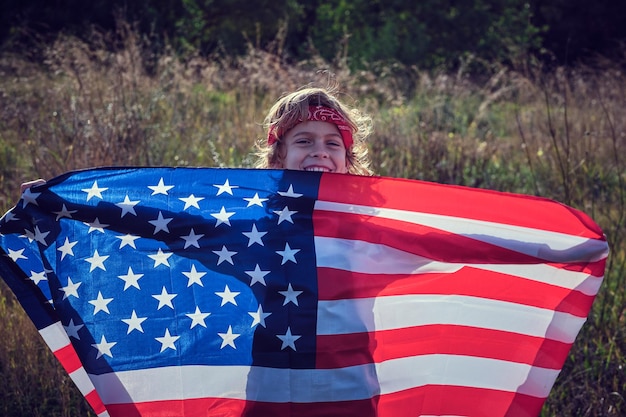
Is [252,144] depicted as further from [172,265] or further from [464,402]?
[464,402]

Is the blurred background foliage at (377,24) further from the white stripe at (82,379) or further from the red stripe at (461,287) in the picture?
the red stripe at (461,287)

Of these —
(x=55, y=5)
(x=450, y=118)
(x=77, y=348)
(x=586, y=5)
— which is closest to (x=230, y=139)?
(x=450, y=118)

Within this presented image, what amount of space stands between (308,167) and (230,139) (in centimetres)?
366

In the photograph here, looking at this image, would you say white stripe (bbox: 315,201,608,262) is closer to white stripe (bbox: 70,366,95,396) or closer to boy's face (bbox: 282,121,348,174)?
boy's face (bbox: 282,121,348,174)

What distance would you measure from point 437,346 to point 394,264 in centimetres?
34

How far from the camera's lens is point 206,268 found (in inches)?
118

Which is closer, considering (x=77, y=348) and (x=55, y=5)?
(x=77, y=348)

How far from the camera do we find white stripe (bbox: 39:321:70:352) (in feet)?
9.62

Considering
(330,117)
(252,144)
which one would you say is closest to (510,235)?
(330,117)

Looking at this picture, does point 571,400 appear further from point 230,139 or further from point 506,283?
Answer: point 230,139

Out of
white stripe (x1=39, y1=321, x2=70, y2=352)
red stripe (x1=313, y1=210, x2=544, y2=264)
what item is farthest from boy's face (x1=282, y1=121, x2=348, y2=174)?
white stripe (x1=39, y1=321, x2=70, y2=352)

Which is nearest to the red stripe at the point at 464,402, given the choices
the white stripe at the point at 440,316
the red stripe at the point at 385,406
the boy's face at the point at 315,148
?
the red stripe at the point at 385,406

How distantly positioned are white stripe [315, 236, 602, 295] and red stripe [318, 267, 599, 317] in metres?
0.02

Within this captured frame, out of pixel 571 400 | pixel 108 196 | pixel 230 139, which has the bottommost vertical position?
pixel 571 400
